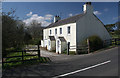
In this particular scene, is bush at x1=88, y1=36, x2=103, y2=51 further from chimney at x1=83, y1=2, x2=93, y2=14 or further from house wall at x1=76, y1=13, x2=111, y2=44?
chimney at x1=83, y1=2, x2=93, y2=14

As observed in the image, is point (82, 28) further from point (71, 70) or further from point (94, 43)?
point (71, 70)

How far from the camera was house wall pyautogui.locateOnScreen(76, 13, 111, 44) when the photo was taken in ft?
51.2

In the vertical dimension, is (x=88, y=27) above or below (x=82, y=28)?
above

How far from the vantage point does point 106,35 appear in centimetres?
1883

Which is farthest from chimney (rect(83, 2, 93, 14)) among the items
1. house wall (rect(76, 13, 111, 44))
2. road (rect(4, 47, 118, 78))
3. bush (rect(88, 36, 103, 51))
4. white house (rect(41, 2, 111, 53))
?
road (rect(4, 47, 118, 78))

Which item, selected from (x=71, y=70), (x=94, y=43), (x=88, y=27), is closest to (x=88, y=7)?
(x=88, y=27)

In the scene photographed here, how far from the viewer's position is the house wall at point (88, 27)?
1560cm

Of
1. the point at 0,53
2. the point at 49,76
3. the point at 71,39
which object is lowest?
the point at 49,76

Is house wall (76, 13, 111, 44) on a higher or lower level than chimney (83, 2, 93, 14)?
lower

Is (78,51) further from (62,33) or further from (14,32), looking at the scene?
(14,32)

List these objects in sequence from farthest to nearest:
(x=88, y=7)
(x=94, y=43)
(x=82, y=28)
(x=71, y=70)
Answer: (x=88, y=7) → (x=82, y=28) → (x=94, y=43) → (x=71, y=70)

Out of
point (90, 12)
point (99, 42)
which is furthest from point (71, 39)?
point (90, 12)

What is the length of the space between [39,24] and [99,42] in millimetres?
34720

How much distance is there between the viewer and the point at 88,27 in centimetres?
1647
